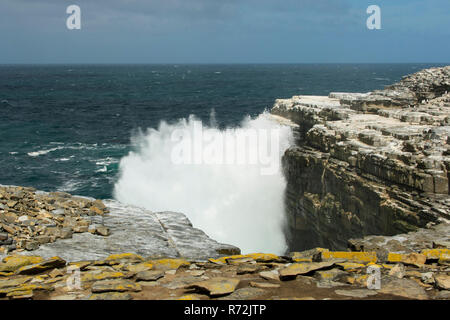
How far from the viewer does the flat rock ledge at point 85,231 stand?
1027cm

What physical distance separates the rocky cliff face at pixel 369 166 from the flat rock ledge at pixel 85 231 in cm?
795

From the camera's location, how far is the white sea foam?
27.5 metres

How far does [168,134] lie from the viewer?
48188mm

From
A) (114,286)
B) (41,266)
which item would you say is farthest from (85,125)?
(114,286)

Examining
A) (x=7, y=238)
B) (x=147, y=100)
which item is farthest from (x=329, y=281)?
(x=147, y=100)

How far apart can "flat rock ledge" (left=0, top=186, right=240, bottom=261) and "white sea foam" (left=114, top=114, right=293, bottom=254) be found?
14.3 m

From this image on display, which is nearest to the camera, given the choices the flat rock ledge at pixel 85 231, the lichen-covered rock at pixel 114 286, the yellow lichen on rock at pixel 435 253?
the lichen-covered rock at pixel 114 286

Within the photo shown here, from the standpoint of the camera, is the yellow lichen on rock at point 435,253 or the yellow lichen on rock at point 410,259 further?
the yellow lichen on rock at point 435,253

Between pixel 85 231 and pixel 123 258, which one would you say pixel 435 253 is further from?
pixel 85 231

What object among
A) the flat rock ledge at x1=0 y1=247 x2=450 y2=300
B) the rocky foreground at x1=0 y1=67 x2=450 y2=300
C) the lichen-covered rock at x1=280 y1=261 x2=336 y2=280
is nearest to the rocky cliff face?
the rocky foreground at x1=0 y1=67 x2=450 y2=300

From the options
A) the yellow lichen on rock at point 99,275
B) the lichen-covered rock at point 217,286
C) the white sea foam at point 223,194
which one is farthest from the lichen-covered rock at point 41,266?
the white sea foam at point 223,194

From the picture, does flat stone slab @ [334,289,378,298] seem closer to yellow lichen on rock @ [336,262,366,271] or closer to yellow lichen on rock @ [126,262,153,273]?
yellow lichen on rock @ [336,262,366,271]

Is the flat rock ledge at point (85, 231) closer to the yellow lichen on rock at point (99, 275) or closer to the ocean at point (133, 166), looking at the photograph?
the yellow lichen on rock at point (99, 275)
